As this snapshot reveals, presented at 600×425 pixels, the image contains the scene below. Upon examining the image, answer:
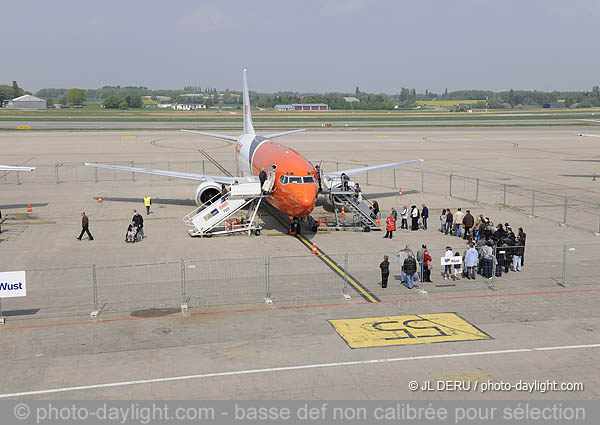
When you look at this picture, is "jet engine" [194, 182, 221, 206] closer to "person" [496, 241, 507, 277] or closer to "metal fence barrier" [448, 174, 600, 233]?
"person" [496, 241, 507, 277]

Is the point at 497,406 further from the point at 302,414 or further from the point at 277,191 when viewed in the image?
the point at 277,191

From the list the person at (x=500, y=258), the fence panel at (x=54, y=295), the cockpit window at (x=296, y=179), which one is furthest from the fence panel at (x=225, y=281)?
Result: the person at (x=500, y=258)

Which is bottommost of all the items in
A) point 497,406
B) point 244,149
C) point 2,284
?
point 497,406

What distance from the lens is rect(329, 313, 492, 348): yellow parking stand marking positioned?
1941cm

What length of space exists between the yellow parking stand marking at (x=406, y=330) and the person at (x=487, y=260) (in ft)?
17.7

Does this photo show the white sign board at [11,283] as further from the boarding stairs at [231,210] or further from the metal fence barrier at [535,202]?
the metal fence barrier at [535,202]

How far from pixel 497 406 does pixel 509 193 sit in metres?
37.5

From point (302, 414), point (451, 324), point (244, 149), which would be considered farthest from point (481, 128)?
point (302, 414)

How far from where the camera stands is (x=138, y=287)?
2514 centimetres

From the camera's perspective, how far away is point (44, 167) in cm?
6419

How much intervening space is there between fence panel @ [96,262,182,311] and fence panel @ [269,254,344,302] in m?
4.30

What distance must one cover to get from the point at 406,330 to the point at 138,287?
11720 millimetres

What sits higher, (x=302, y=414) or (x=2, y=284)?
(x=2, y=284)

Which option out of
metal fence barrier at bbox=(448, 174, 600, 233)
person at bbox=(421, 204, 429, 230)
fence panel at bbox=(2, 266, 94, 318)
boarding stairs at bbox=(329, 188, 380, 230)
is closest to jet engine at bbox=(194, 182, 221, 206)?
boarding stairs at bbox=(329, 188, 380, 230)
